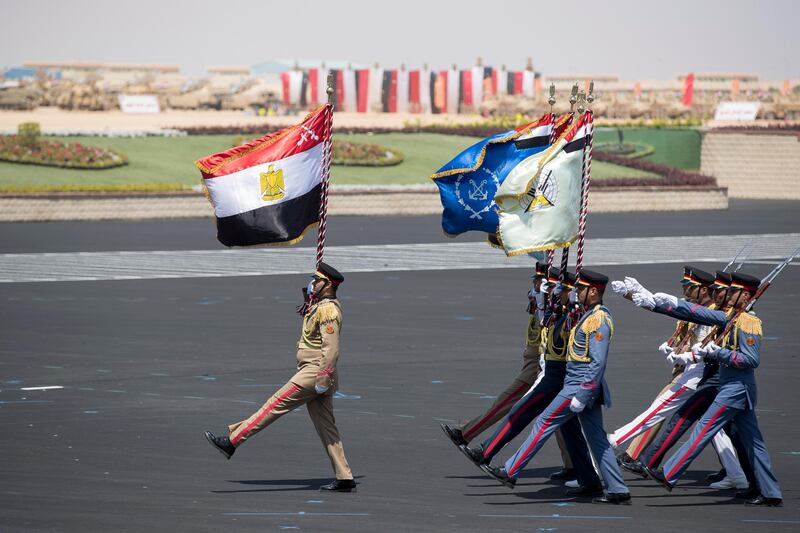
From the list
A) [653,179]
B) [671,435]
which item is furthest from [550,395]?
[653,179]

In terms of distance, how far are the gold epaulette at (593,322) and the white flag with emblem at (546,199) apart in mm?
1022

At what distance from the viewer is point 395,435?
38.3 feet

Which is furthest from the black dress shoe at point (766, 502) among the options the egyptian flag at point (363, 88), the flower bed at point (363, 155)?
the egyptian flag at point (363, 88)

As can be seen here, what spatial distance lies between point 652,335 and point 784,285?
6.56m

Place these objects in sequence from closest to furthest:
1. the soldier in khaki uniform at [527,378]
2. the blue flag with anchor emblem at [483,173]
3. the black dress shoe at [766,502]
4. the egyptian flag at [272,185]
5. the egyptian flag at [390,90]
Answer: the black dress shoe at [766,502], the soldier in khaki uniform at [527,378], the egyptian flag at [272,185], the blue flag with anchor emblem at [483,173], the egyptian flag at [390,90]

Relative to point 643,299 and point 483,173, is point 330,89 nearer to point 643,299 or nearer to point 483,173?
point 483,173

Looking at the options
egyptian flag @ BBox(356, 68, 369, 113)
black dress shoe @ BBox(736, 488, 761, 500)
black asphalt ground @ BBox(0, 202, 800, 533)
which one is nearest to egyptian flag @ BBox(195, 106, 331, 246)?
black asphalt ground @ BBox(0, 202, 800, 533)

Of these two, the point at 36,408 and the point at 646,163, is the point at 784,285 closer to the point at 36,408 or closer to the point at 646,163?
the point at 36,408

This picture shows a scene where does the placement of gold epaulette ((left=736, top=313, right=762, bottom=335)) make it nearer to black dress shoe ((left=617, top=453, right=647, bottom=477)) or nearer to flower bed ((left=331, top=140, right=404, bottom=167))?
black dress shoe ((left=617, top=453, right=647, bottom=477))

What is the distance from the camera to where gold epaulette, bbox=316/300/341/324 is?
10.1 meters

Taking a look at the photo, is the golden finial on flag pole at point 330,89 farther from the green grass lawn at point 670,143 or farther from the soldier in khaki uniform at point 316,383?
the green grass lawn at point 670,143

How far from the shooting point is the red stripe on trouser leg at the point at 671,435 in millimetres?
10219

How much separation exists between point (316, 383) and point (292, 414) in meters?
3.05

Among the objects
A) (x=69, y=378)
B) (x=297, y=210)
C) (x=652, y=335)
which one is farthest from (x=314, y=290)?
(x=652, y=335)
